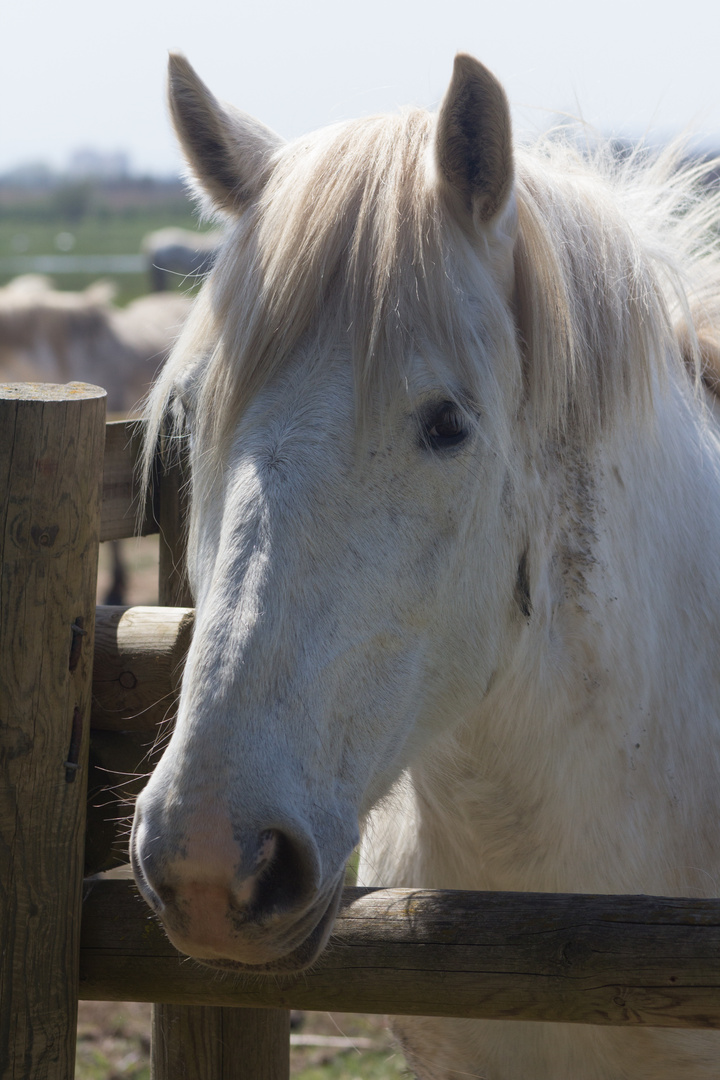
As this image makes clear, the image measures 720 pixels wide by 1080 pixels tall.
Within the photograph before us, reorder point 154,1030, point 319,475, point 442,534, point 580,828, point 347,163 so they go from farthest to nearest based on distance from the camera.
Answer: point 154,1030 < point 580,828 < point 347,163 < point 442,534 < point 319,475

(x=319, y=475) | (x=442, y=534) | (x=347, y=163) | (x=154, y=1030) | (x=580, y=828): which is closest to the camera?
(x=319, y=475)

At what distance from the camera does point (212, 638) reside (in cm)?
132

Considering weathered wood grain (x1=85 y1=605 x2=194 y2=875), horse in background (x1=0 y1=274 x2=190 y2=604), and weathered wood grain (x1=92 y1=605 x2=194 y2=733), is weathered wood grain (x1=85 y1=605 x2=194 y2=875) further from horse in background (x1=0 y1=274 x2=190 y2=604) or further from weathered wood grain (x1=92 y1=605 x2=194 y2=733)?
horse in background (x1=0 y1=274 x2=190 y2=604)

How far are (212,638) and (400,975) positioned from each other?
63cm

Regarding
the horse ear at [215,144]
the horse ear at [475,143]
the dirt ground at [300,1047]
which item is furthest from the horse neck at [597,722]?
the dirt ground at [300,1047]

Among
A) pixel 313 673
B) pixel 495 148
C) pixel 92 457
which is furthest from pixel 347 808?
pixel 495 148

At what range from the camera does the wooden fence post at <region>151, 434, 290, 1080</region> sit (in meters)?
2.14

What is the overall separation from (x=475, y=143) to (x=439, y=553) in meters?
0.67

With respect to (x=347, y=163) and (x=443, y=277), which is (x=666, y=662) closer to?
(x=443, y=277)

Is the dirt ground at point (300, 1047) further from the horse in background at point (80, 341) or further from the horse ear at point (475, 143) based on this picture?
the horse in background at point (80, 341)

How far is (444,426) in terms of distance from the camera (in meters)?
1.53

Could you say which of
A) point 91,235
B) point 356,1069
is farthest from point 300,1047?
point 91,235

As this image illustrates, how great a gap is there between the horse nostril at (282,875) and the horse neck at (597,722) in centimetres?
60

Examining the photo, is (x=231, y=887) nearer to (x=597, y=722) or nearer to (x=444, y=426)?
(x=444, y=426)
